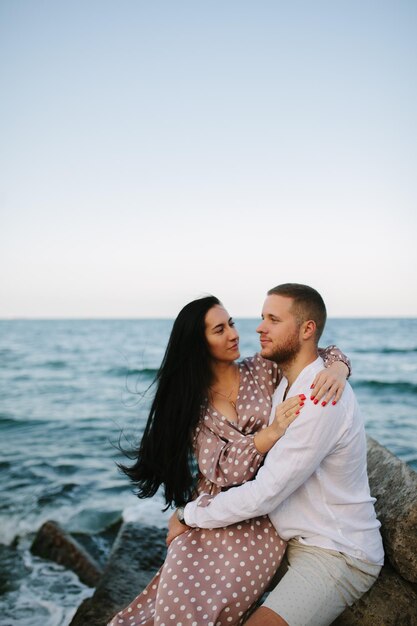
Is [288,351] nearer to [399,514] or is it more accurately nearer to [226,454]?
[226,454]

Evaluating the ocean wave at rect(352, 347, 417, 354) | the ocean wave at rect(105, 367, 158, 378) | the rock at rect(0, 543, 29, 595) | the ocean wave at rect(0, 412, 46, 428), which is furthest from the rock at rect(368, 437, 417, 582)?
the ocean wave at rect(352, 347, 417, 354)

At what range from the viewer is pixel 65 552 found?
5887mm

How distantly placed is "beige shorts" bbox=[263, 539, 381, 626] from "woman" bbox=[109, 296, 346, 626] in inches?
9.1

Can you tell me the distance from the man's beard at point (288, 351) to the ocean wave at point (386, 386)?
50.9 ft

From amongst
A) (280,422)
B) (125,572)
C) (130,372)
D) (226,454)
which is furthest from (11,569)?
(130,372)

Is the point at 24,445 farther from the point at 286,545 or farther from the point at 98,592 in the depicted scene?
the point at 286,545

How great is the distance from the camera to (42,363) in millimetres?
29453

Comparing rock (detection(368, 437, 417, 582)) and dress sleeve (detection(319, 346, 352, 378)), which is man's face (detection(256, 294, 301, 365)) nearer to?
dress sleeve (detection(319, 346, 352, 378))

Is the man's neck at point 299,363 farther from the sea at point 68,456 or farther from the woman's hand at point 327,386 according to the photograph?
the sea at point 68,456

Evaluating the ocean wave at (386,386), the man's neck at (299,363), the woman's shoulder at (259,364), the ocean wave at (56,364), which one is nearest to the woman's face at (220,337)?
the woman's shoulder at (259,364)

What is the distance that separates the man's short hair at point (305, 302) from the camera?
10.6 feet

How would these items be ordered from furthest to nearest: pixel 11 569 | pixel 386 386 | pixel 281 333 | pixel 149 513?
pixel 386 386, pixel 149 513, pixel 11 569, pixel 281 333

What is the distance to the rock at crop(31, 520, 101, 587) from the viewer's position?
5.49 m

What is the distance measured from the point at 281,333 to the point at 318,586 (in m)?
1.41
